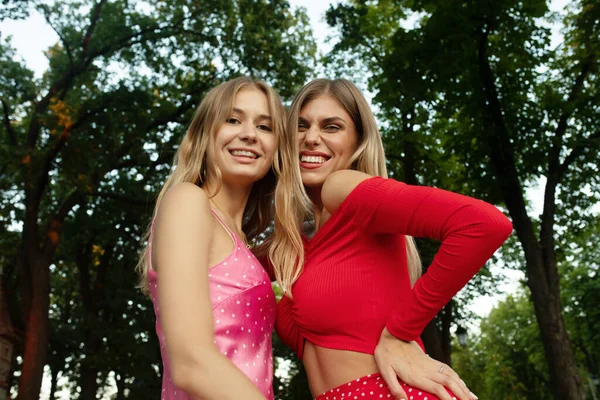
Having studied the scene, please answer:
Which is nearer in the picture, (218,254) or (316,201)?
(218,254)

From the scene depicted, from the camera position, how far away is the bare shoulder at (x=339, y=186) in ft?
8.04

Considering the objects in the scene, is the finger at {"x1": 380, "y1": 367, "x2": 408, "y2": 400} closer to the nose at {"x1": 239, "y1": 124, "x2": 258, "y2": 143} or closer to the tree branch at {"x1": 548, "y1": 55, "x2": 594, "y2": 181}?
the nose at {"x1": 239, "y1": 124, "x2": 258, "y2": 143}

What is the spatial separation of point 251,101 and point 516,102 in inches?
440

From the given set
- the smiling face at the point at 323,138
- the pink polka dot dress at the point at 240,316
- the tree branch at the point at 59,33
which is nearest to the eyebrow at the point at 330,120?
the smiling face at the point at 323,138

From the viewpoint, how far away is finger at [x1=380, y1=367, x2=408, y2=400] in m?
2.16

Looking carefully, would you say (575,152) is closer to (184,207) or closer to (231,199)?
(231,199)

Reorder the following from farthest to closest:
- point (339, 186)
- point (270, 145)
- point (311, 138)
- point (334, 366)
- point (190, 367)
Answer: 1. point (311, 138)
2. point (270, 145)
3. point (339, 186)
4. point (334, 366)
5. point (190, 367)

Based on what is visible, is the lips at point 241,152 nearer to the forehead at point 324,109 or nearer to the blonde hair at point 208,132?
the blonde hair at point 208,132

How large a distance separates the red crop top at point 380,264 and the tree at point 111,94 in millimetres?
10518

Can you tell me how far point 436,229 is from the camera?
7.10 ft

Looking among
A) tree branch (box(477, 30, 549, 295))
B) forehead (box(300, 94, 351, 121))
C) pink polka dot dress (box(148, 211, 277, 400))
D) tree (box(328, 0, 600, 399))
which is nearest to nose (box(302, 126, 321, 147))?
forehead (box(300, 94, 351, 121))

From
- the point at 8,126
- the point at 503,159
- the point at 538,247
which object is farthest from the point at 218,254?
the point at 8,126

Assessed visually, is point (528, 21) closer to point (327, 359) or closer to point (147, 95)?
point (147, 95)

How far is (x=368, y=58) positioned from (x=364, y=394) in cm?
1512
